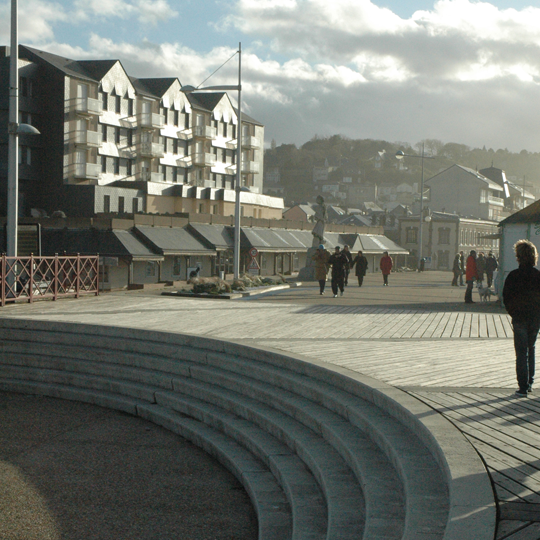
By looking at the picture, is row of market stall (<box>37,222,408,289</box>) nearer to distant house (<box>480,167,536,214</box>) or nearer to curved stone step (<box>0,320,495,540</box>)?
curved stone step (<box>0,320,495,540</box>)

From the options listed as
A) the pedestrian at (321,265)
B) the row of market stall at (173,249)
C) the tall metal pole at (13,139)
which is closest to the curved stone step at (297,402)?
the tall metal pole at (13,139)

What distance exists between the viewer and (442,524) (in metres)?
4.49

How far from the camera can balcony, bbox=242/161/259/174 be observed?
74.6 meters

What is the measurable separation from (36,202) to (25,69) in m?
9.39

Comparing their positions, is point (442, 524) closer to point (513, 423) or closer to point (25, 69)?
point (513, 423)

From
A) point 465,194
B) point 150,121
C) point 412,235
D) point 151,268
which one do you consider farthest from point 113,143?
point 465,194

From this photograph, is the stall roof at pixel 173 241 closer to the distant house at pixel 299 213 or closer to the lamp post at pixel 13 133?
the lamp post at pixel 13 133

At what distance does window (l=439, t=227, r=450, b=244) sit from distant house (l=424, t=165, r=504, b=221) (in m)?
→ 19.4

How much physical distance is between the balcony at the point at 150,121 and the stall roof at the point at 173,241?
59.3ft

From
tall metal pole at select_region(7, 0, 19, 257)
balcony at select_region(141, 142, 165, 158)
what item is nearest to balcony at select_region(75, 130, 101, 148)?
balcony at select_region(141, 142, 165, 158)

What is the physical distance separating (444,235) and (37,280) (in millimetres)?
72503

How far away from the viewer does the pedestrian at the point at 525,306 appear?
7816mm

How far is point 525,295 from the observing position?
7871 mm

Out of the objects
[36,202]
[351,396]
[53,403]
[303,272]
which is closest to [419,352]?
[351,396]
